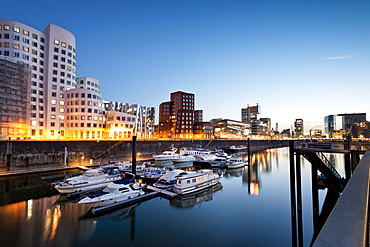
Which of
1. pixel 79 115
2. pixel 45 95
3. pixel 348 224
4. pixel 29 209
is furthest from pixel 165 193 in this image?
pixel 45 95

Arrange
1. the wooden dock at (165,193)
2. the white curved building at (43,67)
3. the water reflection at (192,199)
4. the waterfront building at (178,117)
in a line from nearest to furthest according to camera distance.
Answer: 1. the water reflection at (192,199)
2. the wooden dock at (165,193)
3. the white curved building at (43,67)
4. the waterfront building at (178,117)

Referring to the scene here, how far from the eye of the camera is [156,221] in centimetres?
2323

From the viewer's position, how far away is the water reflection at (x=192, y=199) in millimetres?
28319

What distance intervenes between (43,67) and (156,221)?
7530cm

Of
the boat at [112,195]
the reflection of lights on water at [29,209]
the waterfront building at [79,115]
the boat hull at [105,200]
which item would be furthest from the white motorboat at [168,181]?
the waterfront building at [79,115]

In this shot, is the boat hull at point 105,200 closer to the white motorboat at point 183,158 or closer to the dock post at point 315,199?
the dock post at point 315,199

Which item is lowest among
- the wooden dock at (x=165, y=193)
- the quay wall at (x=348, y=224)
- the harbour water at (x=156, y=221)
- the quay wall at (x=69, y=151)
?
the harbour water at (x=156, y=221)

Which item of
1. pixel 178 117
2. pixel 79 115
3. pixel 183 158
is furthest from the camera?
pixel 178 117

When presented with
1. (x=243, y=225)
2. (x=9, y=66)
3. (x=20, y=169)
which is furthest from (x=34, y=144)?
(x=243, y=225)

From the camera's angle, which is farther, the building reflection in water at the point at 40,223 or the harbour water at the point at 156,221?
the harbour water at the point at 156,221

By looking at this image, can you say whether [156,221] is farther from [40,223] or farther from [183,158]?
[183,158]

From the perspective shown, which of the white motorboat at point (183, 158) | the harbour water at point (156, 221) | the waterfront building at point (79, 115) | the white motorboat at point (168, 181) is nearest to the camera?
the harbour water at point (156, 221)

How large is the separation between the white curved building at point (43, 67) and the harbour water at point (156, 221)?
139ft

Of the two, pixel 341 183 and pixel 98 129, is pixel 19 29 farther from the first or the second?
pixel 341 183
